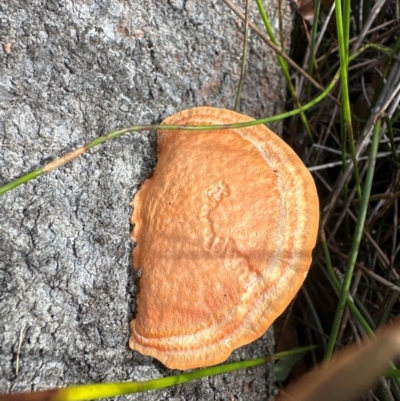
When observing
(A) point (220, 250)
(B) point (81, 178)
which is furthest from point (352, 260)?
(B) point (81, 178)

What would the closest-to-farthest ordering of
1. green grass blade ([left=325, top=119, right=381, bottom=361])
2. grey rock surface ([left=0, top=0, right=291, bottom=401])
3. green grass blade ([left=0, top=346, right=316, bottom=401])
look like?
green grass blade ([left=0, top=346, right=316, bottom=401]), grey rock surface ([left=0, top=0, right=291, bottom=401]), green grass blade ([left=325, top=119, right=381, bottom=361])

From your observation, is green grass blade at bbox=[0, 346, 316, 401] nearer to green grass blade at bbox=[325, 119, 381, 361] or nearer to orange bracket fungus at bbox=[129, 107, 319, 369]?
orange bracket fungus at bbox=[129, 107, 319, 369]

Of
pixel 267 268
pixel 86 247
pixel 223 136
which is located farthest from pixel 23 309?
pixel 223 136

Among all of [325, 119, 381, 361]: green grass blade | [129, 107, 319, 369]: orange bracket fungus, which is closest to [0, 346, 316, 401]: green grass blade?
[129, 107, 319, 369]: orange bracket fungus

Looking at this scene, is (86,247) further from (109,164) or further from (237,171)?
(237,171)

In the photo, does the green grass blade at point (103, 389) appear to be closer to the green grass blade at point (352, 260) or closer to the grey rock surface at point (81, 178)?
the grey rock surface at point (81, 178)

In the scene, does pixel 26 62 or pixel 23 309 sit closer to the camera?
pixel 23 309
